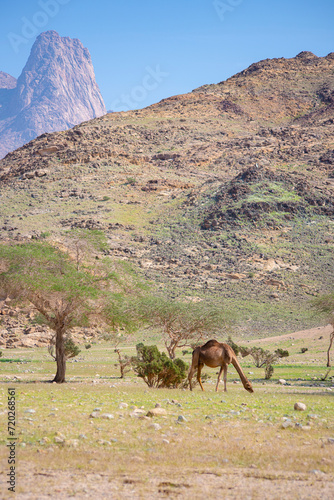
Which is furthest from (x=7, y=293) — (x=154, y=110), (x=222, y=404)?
(x=154, y=110)

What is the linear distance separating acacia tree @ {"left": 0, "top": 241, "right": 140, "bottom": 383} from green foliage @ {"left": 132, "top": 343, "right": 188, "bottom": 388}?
2734 mm

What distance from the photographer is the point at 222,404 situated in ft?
43.0

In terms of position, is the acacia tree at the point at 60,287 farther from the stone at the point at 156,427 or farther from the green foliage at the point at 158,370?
the stone at the point at 156,427

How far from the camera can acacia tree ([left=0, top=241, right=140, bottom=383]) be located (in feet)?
65.3

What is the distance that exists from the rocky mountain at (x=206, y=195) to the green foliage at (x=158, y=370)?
134ft

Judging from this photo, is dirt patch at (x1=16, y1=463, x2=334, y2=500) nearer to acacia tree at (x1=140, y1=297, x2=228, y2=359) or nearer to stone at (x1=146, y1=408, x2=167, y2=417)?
stone at (x1=146, y1=408, x2=167, y2=417)

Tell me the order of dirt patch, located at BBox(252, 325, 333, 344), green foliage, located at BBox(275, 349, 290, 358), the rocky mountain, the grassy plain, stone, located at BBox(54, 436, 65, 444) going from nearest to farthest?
the grassy plain, stone, located at BBox(54, 436, 65, 444), green foliage, located at BBox(275, 349, 290, 358), dirt patch, located at BBox(252, 325, 333, 344), the rocky mountain

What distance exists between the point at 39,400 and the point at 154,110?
150 m

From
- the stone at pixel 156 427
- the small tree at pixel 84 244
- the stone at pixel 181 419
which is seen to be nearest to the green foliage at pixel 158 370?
the small tree at pixel 84 244

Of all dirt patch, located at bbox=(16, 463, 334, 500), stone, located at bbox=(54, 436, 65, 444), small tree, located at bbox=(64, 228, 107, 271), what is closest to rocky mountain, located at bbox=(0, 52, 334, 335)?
small tree, located at bbox=(64, 228, 107, 271)

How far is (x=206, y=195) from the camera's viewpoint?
103 meters

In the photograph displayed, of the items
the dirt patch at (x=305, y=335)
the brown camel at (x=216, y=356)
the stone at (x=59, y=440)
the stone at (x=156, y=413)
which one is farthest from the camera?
the dirt patch at (x=305, y=335)

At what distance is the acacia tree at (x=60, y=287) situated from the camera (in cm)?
1989

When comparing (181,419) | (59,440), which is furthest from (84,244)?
(59,440)
